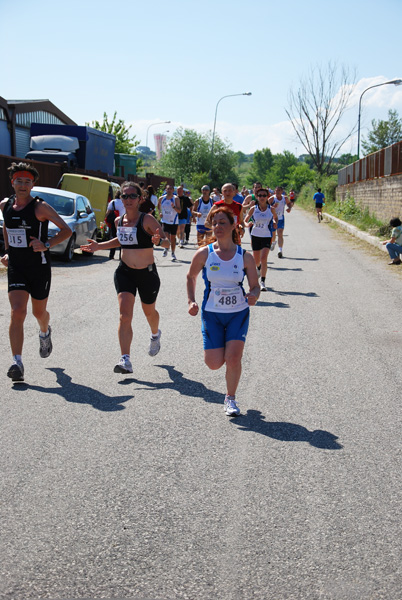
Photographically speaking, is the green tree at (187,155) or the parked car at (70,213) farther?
the green tree at (187,155)

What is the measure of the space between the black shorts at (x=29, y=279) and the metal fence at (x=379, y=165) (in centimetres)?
1784

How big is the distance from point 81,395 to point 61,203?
12.7 m

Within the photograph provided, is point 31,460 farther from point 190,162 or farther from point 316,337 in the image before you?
point 190,162

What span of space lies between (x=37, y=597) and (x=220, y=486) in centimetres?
146

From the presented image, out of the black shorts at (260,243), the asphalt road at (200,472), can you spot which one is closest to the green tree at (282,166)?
the black shorts at (260,243)

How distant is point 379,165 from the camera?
89.8 feet

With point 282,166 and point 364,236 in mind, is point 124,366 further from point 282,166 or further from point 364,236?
point 282,166

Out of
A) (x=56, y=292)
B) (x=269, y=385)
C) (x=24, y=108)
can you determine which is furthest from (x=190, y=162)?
(x=269, y=385)

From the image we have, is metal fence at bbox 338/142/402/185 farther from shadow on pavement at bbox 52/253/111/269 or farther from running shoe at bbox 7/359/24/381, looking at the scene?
running shoe at bbox 7/359/24/381

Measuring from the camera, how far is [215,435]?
16.7 ft

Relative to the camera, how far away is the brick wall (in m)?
22.6

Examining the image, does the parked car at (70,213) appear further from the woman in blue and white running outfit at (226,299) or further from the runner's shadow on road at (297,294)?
the woman in blue and white running outfit at (226,299)

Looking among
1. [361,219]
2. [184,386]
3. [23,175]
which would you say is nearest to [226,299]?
[184,386]

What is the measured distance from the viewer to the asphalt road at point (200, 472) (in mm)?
3170
